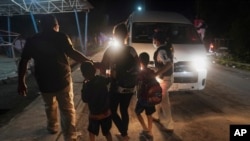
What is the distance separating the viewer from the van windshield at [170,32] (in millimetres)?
9406

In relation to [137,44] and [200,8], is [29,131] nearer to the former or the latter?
[137,44]

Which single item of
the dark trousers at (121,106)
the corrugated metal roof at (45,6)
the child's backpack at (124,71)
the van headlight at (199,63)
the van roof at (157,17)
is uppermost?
the corrugated metal roof at (45,6)

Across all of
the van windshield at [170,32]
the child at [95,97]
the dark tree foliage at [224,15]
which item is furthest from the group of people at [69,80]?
the dark tree foliage at [224,15]

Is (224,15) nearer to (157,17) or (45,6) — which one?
(45,6)

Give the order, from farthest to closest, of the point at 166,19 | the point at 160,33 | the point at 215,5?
the point at 215,5, the point at 166,19, the point at 160,33

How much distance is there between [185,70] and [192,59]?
1.07ft

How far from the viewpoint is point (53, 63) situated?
16.7ft

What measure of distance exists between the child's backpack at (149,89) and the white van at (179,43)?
2.68 meters

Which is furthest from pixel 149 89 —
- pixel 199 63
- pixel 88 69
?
pixel 199 63

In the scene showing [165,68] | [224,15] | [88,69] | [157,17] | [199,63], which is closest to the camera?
[88,69]

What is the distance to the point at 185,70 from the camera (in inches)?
340

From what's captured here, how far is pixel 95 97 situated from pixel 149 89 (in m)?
1.39

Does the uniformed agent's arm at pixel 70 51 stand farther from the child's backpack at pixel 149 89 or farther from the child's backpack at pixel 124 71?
the child's backpack at pixel 149 89

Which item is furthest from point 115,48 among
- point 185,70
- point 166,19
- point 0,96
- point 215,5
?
point 215,5
